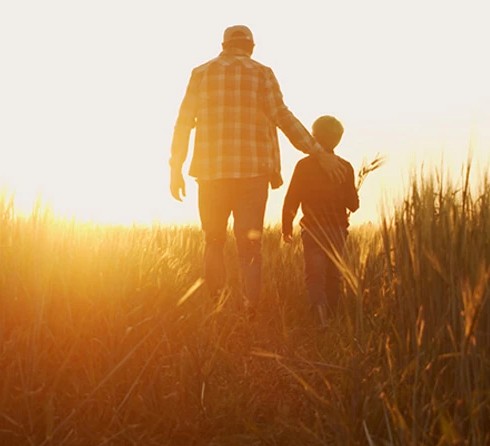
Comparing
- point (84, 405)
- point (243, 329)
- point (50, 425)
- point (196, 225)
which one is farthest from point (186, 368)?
point (196, 225)

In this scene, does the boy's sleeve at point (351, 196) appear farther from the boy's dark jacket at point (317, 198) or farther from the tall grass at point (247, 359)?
the tall grass at point (247, 359)

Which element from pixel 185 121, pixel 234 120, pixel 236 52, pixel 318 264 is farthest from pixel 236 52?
pixel 318 264

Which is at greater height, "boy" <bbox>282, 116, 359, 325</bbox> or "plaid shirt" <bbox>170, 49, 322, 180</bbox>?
"plaid shirt" <bbox>170, 49, 322, 180</bbox>

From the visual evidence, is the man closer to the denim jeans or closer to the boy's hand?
the boy's hand

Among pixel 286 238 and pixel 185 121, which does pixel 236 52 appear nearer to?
pixel 185 121

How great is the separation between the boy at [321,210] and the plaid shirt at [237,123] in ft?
0.75

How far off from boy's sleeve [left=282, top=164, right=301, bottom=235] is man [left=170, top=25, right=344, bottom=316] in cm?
12

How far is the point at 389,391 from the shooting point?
2363 mm

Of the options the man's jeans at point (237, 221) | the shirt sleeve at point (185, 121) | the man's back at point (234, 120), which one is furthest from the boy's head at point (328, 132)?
the shirt sleeve at point (185, 121)

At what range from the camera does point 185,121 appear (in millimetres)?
5219

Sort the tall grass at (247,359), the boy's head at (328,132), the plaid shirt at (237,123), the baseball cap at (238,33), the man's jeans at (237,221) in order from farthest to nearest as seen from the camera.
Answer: the boy's head at (328,132) → the baseball cap at (238,33) → the plaid shirt at (237,123) → the man's jeans at (237,221) → the tall grass at (247,359)

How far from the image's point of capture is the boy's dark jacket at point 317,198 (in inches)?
198

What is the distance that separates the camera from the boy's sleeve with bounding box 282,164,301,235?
17.0ft

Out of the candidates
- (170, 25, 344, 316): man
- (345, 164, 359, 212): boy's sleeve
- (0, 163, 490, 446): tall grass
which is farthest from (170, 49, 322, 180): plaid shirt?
(0, 163, 490, 446): tall grass
